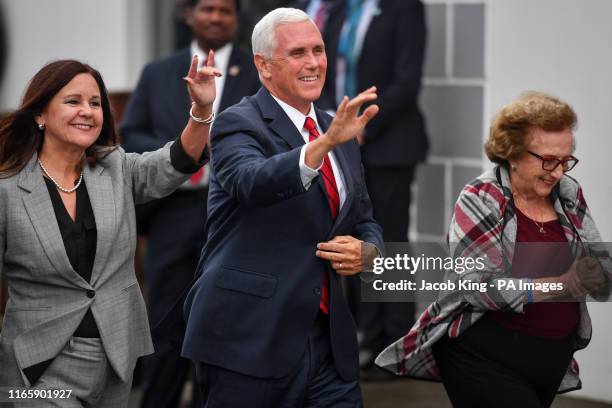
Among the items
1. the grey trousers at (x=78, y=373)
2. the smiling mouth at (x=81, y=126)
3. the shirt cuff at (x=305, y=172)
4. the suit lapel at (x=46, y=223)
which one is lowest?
the grey trousers at (x=78, y=373)

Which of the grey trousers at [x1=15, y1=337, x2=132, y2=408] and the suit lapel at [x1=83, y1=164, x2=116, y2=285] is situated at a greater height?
the suit lapel at [x1=83, y1=164, x2=116, y2=285]

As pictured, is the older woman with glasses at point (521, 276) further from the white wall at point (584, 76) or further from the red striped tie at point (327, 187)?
the white wall at point (584, 76)

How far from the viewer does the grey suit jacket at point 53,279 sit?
4125 millimetres

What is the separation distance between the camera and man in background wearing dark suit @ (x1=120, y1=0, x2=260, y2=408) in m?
6.09

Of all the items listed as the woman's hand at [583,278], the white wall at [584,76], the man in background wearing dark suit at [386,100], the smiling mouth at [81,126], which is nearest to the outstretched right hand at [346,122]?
the smiling mouth at [81,126]

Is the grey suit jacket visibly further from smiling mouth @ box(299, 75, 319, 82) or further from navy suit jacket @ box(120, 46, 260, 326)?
navy suit jacket @ box(120, 46, 260, 326)

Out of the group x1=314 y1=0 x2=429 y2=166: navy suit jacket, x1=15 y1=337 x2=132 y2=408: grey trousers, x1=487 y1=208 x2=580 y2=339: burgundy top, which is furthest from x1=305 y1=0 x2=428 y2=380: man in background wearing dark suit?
x1=15 y1=337 x2=132 y2=408: grey trousers

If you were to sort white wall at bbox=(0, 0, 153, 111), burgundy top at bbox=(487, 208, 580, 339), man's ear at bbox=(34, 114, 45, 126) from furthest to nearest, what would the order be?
white wall at bbox=(0, 0, 153, 111) → burgundy top at bbox=(487, 208, 580, 339) → man's ear at bbox=(34, 114, 45, 126)

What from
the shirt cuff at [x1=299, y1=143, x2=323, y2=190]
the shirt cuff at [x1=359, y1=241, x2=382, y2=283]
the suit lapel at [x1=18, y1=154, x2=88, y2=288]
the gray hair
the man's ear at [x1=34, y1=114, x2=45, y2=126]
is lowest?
the shirt cuff at [x1=359, y1=241, x2=382, y2=283]

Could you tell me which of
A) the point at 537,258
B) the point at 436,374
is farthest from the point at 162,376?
the point at 537,258

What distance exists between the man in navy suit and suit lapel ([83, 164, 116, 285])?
1.16 ft

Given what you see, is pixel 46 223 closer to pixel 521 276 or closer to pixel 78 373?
pixel 78 373

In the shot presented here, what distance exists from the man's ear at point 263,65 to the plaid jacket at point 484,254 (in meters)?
0.89

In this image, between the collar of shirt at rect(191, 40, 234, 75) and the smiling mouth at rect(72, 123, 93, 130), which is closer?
the smiling mouth at rect(72, 123, 93, 130)
